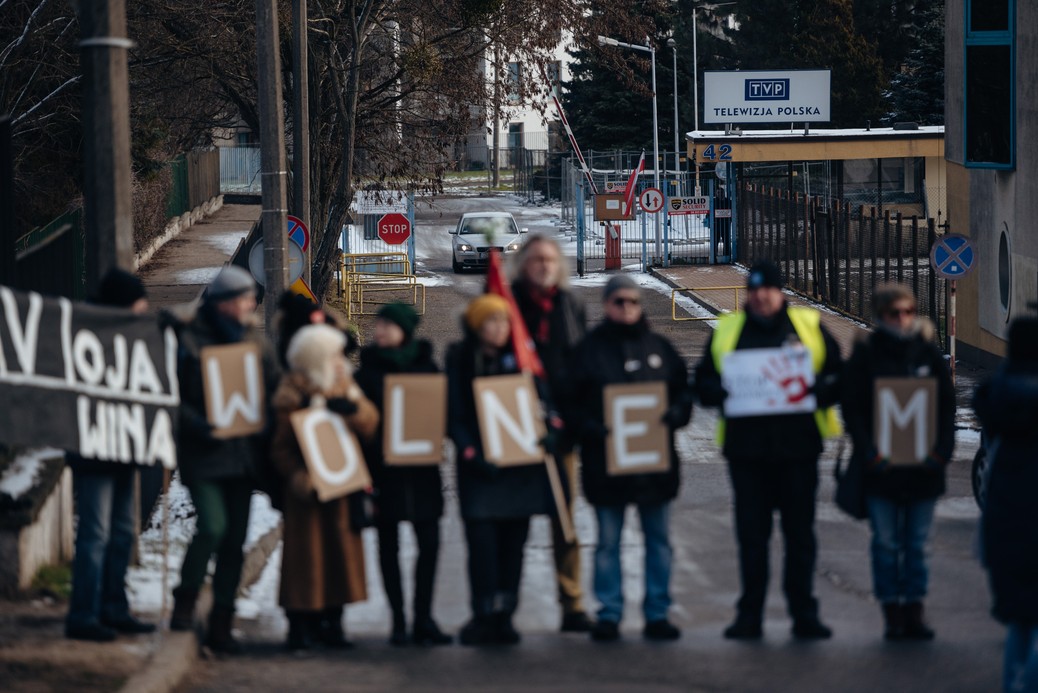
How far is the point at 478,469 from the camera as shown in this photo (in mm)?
7570

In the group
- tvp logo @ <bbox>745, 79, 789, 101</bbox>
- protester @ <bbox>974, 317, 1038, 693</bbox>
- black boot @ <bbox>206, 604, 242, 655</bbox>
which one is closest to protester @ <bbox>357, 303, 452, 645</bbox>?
black boot @ <bbox>206, 604, 242, 655</bbox>

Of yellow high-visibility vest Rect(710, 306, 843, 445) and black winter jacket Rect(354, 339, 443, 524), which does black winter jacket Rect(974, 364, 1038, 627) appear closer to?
yellow high-visibility vest Rect(710, 306, 843, 445)

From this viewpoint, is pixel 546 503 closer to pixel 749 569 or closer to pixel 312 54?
pixel 749 569

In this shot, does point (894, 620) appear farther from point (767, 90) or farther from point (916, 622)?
point (767, 90)

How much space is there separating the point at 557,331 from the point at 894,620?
2.24 metres

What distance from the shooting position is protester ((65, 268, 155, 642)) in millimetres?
7609

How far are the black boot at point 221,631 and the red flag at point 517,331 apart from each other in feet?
6.35

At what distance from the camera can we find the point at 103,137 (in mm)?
9148

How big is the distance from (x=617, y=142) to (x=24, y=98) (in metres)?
47.2

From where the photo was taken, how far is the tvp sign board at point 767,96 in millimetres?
43188

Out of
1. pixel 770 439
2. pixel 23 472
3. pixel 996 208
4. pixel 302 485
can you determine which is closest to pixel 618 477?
pixel 770 439

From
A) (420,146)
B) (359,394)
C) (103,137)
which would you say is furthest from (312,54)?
(359,394)

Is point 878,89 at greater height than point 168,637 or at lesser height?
greater

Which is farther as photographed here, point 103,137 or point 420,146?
point 420,146
